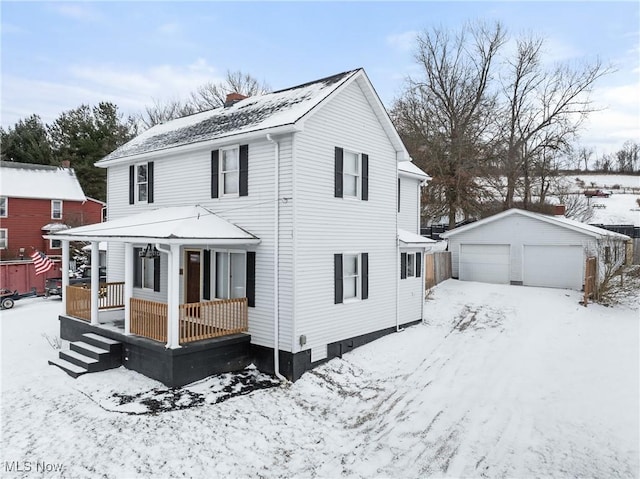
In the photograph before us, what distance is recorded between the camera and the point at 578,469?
6641 millimetres

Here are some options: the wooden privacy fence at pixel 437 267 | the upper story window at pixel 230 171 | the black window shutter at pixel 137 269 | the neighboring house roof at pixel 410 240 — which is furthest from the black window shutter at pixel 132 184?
the wooden privacy fence at pixel 437 267

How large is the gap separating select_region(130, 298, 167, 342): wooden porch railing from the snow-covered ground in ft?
3.48

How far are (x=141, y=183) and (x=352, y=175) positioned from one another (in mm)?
7227

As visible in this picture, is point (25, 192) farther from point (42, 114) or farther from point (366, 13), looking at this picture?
point (366, 13)

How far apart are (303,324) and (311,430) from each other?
2920 millimetres

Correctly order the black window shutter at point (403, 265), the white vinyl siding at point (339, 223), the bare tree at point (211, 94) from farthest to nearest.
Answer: the bare tree at point (211, 94) < the black window shutter at point (403, 265) < the white vinyl siding at point (339, 223)

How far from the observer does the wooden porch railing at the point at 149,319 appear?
10.1 m

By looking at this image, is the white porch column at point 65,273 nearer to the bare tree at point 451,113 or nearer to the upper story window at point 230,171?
the upper story window at point 230,171

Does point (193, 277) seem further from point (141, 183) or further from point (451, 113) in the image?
point (451, 113)

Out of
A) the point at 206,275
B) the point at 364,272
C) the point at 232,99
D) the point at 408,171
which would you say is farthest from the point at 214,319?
the point at 408,171

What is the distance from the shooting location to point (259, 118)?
11.8 m

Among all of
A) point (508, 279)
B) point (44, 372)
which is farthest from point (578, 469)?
point (508, 279)

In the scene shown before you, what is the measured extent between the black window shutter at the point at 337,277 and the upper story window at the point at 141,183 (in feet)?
21.7

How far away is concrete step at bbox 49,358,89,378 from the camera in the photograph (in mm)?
10284
